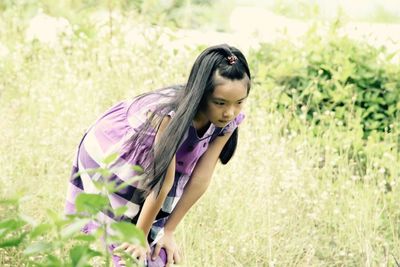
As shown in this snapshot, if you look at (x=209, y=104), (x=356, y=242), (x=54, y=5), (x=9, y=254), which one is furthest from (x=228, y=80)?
(x=54, y=5)

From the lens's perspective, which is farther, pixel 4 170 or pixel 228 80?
pixel 4 170

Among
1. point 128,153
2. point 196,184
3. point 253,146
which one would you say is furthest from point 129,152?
point 253,146

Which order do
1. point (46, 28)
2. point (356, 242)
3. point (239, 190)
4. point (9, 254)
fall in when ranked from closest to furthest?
point (9, 254) → point (356, 242) → point (239, 190) → point (46, 28)

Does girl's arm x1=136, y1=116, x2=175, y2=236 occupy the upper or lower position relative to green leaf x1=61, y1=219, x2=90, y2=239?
lower

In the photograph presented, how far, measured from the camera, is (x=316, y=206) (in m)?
4.03

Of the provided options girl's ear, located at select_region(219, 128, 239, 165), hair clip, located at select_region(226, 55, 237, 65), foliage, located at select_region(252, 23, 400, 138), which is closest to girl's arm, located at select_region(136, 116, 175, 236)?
hair clip, located at select_region(226, 55, 237, 65)

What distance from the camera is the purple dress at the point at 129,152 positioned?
9.27ft

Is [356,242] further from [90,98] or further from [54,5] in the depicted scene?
[54,5]

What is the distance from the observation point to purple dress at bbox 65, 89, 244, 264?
9.27 ft

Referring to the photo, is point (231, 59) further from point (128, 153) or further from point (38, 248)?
point (38, 248)

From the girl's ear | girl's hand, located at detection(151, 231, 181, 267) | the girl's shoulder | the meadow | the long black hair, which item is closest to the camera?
the long black hair

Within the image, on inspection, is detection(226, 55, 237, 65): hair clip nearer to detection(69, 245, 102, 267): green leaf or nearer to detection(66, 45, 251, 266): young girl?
detection(66, 45, 251, 266): young girl

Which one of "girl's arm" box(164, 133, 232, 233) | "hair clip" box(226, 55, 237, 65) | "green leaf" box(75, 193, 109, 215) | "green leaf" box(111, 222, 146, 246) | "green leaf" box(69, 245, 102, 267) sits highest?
"green leaf" box(75, 193, 109, 215)

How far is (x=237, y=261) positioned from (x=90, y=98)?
5.63 feet
